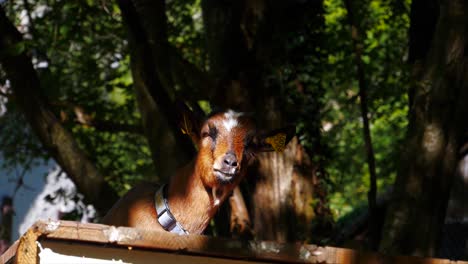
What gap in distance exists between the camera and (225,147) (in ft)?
23.7

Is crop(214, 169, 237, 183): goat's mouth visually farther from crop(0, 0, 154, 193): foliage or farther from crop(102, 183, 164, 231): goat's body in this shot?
crop(0, 0, 154, 193): foliage

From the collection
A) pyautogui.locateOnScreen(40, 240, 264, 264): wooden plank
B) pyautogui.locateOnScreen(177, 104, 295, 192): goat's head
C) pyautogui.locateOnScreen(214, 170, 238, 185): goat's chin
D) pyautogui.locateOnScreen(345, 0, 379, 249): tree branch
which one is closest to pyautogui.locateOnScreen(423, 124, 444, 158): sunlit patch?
pyautogui.locateOnScreen(345, 0, 379, 249): tree branch

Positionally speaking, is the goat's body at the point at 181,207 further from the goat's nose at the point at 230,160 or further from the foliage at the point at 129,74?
the foliage at the point at 129,74

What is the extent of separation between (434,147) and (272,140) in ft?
7.90

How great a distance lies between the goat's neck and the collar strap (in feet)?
0.13

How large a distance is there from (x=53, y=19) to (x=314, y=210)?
419 centimetres

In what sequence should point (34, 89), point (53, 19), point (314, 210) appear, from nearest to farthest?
point (34, 89) → point (314, 210) → point (53, 19)

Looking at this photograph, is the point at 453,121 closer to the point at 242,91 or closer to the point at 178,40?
the point at 242,91

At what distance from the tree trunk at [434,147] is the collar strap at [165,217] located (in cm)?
273

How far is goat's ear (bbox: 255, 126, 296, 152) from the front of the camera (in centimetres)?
753

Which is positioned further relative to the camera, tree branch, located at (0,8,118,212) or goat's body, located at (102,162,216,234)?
tree branch, located at (0,8,118,212)

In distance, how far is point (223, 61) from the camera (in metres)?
11.8

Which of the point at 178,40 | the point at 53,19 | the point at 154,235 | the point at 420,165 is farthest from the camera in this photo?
the point at 178,40

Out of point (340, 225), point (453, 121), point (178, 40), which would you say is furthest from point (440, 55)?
point (178, 40)
